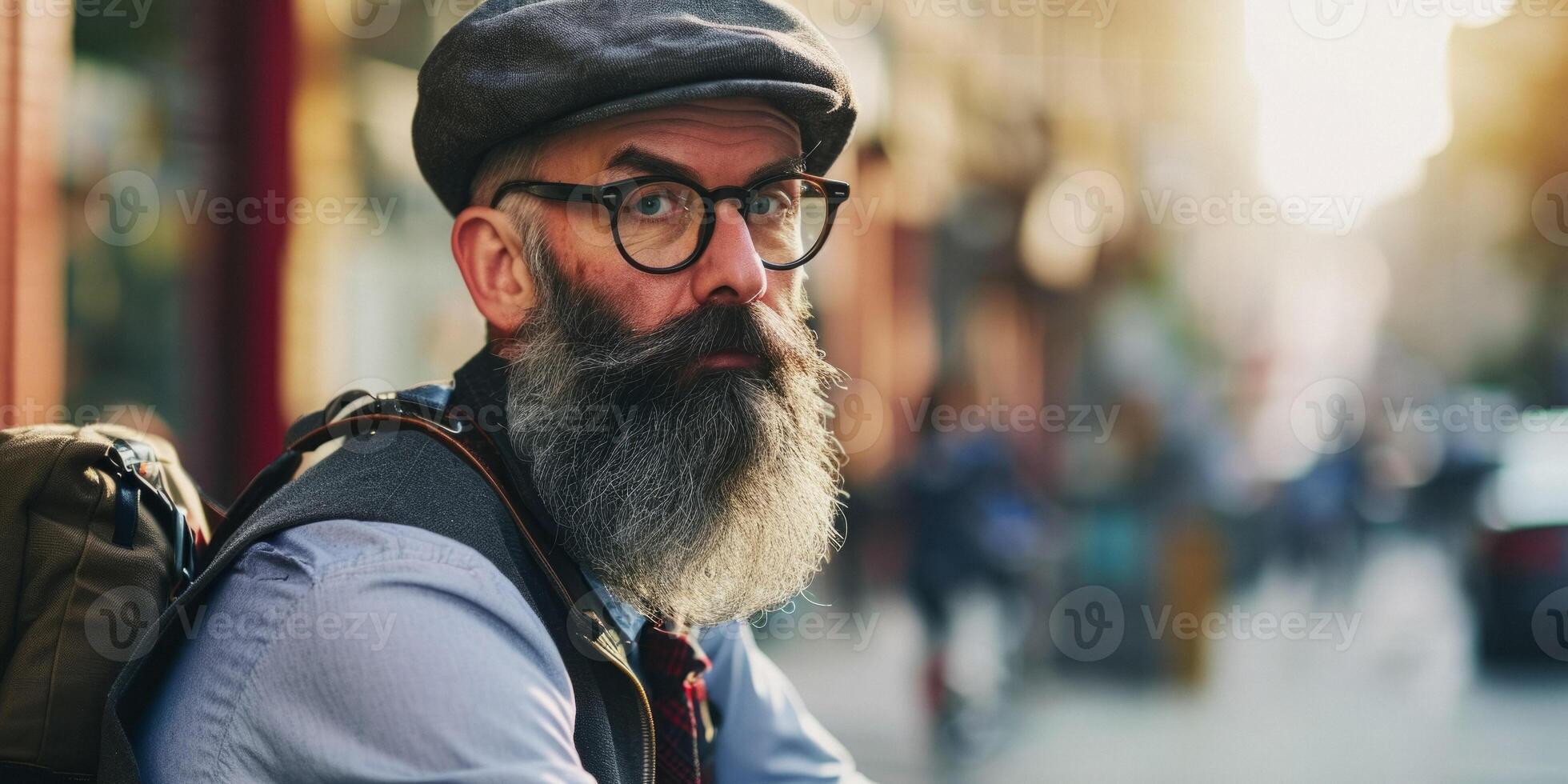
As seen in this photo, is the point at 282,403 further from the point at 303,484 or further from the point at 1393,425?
the point at 1393,425

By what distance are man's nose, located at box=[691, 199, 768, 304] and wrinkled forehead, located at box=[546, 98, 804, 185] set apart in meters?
0.07

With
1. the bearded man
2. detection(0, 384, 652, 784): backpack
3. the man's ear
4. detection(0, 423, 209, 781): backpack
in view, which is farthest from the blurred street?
detection(0, 423, 209, 781): backpack

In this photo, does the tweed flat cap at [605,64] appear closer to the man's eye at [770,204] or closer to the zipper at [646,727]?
the man's eye at [770,204]

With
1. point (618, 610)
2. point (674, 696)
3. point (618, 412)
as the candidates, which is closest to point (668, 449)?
point (618, 412)

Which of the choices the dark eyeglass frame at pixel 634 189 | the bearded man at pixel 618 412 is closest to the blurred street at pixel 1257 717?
the bearded man at pixel 618 412

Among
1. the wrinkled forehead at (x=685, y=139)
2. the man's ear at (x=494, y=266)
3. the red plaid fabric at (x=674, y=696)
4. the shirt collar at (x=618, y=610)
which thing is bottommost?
the red plaid fabric at (x=674, y=696)

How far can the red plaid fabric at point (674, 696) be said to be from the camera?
1855mm

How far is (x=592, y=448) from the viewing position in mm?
1981

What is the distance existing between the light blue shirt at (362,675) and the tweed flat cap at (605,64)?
728mm

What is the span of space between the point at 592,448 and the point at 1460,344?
39582 mm

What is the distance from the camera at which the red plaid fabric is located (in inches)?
73.0

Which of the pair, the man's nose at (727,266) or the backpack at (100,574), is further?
the man's nose at (727,266)

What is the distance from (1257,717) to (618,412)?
757cm

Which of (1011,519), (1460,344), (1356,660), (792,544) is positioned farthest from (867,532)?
(1460,344)
